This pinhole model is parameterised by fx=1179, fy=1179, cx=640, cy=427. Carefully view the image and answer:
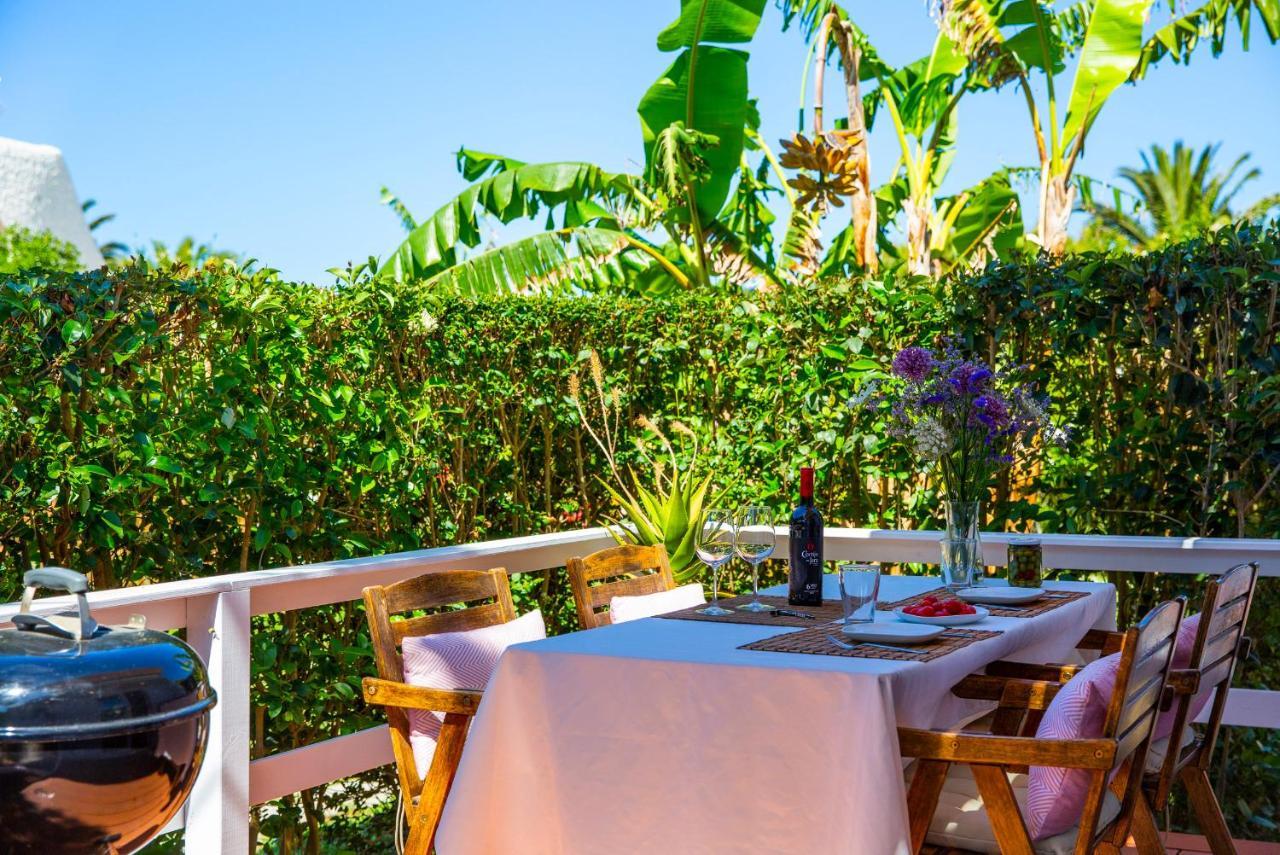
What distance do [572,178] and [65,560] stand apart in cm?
626

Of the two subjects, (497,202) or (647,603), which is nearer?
(647,603)

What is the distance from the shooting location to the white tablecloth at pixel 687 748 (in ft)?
7.02

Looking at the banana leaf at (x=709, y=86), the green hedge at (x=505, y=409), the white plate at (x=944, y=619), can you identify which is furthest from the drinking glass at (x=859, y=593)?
the banana leaf at (x=709, y=86)

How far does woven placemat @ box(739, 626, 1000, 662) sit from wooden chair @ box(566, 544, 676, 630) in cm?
89

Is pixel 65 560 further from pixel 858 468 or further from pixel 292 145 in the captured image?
pixel 292 145

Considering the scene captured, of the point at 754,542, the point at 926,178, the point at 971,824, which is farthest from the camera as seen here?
the point at 926,178

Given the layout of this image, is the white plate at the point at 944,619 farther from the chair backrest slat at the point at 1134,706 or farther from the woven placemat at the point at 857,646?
the chair backrest slat at the point at 1134,706

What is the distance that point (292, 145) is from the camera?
3152 centimetres

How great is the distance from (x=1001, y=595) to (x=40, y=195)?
31.6m

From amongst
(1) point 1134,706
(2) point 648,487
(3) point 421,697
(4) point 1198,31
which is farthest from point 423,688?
(4) point 1198,31

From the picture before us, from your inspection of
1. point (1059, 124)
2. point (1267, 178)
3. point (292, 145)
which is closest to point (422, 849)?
point (1059, 124)

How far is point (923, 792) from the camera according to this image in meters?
2.31

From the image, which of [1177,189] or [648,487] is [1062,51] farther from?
[1177,189]

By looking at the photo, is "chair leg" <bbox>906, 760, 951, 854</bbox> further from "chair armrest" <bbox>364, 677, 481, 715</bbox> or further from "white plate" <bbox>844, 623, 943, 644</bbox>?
"chair armrest" <bbox>364, 677, 481, 715</bbox>
